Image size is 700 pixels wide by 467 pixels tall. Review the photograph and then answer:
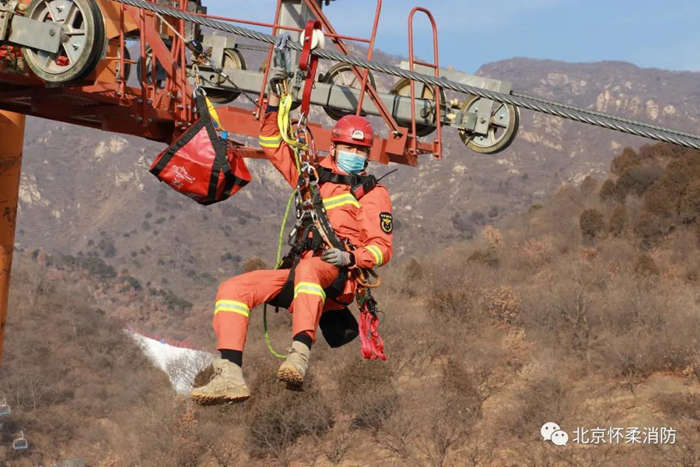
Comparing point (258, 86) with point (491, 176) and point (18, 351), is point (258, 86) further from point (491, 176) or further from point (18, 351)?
point (491, 176)

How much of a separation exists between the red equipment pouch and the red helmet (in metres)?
0.81

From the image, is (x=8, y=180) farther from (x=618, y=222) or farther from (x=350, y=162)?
(x=618, y=222)

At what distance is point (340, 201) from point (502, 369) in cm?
2832

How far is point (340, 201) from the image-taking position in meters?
5.87

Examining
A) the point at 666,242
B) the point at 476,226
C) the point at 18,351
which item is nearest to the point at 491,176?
the point at 476,226

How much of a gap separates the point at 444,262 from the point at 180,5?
4292 cm

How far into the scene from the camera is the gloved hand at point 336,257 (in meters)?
5.36

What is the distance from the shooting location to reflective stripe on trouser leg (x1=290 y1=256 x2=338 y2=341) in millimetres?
5383

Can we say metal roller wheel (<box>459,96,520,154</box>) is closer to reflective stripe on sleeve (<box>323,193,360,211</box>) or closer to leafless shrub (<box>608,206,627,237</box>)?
reflective stripe on sleeve (<box>323,193,360,211</box>)

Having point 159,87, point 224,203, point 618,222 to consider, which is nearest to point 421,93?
point 159,87

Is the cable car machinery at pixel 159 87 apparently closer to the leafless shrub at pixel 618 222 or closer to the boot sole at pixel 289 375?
the boot sole at pixel 289 375

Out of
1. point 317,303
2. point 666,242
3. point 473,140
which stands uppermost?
point 473,140

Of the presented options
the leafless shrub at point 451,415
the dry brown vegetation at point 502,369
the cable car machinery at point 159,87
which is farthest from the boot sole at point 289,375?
the leafless shrub at point 451,415

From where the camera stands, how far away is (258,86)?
28.7 feet
